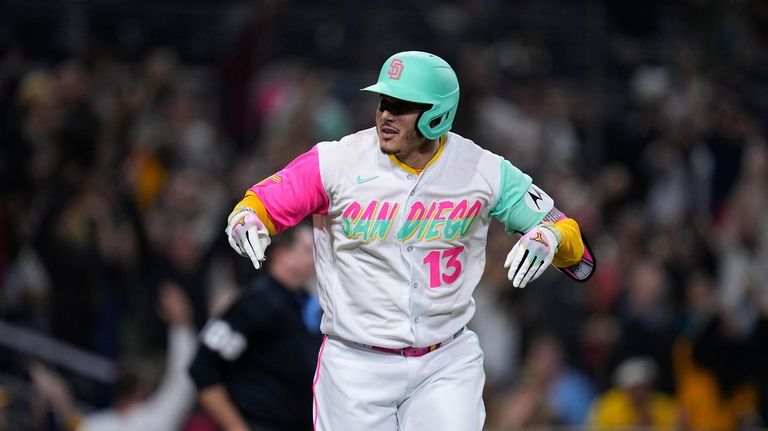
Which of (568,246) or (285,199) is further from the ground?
(285,199)

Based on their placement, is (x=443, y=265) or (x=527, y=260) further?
(x=443, y=265)

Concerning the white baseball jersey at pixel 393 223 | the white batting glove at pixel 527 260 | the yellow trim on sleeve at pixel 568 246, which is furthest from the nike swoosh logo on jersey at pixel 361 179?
the yellow trim on sleeve at pixel 568 246

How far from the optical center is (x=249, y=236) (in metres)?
4.75

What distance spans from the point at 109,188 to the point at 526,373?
347cm

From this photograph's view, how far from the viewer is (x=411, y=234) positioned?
16.6 feet

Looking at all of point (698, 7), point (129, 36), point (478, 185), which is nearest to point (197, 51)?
point (129, 36)

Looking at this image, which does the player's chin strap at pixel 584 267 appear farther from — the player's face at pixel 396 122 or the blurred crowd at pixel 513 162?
the blurred crowd at pixel 513 162

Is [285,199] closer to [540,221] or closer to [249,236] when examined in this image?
[249,236]

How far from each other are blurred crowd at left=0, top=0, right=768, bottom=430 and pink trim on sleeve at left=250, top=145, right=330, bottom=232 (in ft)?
14.3

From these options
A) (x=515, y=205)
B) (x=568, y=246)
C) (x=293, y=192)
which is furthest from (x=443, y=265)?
(x=293, y=192)

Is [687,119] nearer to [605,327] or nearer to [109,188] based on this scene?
[605,327]

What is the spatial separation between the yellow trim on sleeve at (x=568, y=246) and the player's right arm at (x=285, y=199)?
35.5 inches

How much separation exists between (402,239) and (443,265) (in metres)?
0.20

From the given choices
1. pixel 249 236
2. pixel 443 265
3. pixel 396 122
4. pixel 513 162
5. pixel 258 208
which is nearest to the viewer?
pixel 249 236
